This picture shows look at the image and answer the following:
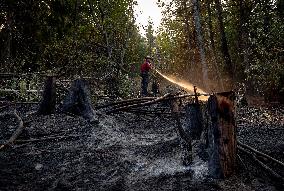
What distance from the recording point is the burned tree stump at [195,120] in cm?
600

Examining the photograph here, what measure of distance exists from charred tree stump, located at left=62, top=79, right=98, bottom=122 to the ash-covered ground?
21 centimetres

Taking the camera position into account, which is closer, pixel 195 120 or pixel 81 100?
pixel 195 120

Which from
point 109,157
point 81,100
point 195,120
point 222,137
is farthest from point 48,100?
point 222,137

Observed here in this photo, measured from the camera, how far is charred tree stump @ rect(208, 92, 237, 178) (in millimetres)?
4566

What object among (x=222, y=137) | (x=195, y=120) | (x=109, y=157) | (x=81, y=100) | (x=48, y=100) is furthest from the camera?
(x=48, y=100)

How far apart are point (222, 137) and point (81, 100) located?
4277mm

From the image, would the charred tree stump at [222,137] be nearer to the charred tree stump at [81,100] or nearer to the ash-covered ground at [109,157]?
the ash-covered ground at [109,157]

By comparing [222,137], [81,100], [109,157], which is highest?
[81,100]

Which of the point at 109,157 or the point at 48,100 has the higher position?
the point at 48,100

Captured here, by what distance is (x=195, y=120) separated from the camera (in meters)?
6.05

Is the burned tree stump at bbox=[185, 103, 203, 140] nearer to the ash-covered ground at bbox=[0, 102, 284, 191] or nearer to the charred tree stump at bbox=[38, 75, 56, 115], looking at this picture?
the ash-covered ground at bbox=[0, 102, 284, 191]

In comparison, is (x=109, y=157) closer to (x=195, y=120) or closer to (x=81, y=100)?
(x=195, y=120)

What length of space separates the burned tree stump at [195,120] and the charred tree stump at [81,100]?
2.54 m

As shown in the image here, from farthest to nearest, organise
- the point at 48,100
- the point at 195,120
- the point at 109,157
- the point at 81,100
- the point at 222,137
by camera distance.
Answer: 1. the point at 48,100
2. the point at 81,100
3. the point at 195,120
4. the point at 109,157
5. the point at 222,137
